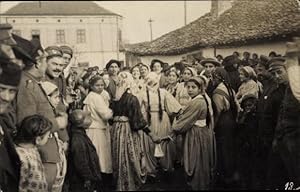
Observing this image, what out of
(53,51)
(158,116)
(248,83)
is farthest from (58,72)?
(248,83)

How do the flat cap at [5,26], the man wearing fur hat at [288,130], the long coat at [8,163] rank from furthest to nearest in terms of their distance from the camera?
the man wearing fur hat at [288,130] → the flat cap at [5,26] → the long coat at [8,163]

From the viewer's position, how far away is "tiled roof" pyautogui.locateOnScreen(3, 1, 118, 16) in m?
3.77

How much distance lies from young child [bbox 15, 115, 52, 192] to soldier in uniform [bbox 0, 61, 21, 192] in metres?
0.04

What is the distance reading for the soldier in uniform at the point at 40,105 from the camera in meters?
3.58

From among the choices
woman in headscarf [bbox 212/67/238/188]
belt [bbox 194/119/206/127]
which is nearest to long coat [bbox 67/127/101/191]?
belt [bbox 194/119/206/127]

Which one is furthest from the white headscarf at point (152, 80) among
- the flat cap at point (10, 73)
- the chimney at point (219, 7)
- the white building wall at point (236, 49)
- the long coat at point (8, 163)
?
the long coat at point (8, 163)

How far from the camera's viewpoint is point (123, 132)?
4090mm

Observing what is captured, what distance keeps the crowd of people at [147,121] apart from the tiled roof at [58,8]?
18 centimetres

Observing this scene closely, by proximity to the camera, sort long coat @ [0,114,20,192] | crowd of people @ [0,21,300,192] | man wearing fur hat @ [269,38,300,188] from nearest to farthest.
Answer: long coat @ [0,114,20,192]
crowd of people @ [0,21,300,192]
man wearing fur hat @ [269,38,300,188]

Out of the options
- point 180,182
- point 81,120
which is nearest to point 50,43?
point 81,120

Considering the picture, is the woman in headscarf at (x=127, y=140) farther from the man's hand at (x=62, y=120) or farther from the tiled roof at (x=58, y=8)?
the tiled roof at (x=58, y=8)

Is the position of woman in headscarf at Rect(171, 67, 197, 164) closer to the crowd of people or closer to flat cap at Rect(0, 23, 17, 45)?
the crowd of people

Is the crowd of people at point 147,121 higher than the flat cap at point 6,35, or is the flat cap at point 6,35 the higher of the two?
the flat cap at point 6,35

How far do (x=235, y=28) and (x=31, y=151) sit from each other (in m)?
1.68
